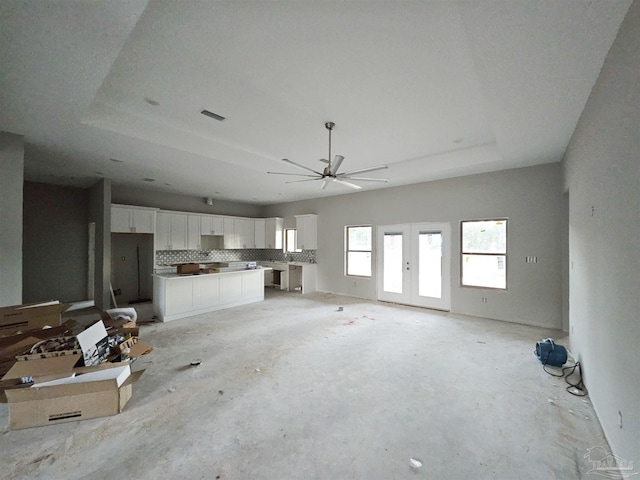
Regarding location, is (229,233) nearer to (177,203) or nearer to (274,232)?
(274,232)

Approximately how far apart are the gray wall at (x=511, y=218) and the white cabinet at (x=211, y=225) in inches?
178

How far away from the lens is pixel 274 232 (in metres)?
8.64

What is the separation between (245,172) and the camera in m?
4.98

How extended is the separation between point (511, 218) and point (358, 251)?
3.46m

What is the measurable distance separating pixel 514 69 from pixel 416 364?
3.13 metres

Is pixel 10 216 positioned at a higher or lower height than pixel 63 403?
higher

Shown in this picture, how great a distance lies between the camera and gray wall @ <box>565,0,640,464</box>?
1.48 metres

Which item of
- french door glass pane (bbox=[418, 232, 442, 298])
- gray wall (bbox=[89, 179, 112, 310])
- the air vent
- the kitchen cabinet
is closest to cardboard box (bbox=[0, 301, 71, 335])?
gray wall (bbox=[89, 179, 112, 310])

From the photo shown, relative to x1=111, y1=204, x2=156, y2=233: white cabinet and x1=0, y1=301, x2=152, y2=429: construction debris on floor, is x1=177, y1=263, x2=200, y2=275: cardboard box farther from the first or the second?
x1=0, y1=301, x2=152, y2=429: construction debris on floor

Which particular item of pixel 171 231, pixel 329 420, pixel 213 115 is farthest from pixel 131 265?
pixel 329 420

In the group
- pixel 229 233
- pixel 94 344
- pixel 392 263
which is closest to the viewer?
pixel 94 344

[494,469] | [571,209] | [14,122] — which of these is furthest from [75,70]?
[571,209]

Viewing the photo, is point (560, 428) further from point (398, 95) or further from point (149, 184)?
point (149, 184)

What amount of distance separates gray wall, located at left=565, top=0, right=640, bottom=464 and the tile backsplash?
6.22 metres
